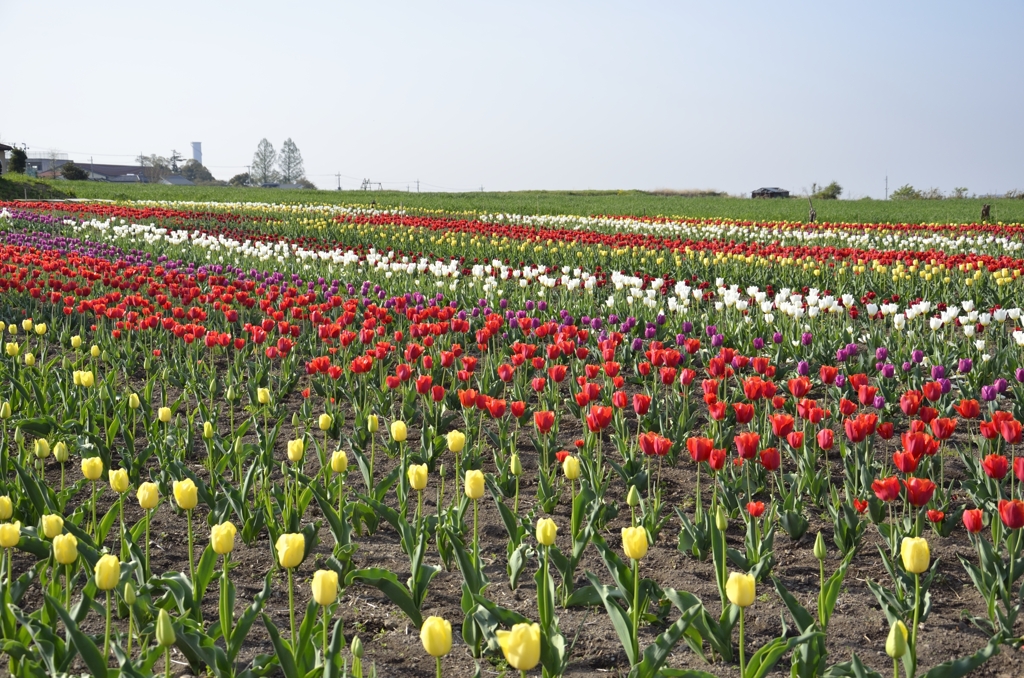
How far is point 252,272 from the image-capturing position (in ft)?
35.0

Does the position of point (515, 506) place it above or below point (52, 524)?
below

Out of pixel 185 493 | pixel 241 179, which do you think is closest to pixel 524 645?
pixel 185 493

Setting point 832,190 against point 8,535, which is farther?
point 832,190

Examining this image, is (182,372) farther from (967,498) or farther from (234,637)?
(967,498)

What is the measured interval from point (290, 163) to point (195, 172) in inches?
592

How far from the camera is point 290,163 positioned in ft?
429

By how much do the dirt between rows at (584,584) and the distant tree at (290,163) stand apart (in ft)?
433

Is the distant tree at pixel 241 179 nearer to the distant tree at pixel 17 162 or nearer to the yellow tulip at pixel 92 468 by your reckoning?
the distant tree at pixel 17 162

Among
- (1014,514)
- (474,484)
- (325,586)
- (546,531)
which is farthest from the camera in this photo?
(474,484)

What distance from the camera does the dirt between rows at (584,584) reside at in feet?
Result: 9.92

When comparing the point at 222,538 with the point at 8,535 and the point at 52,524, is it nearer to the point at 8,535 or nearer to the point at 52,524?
the point at 52,524

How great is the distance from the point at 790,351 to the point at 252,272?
Answer: 6592mm

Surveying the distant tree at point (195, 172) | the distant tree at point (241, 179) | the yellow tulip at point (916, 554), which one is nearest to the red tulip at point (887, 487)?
the yellow tulip at point (916, 554)

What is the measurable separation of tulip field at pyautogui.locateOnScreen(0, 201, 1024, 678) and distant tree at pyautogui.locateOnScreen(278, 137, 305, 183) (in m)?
127
